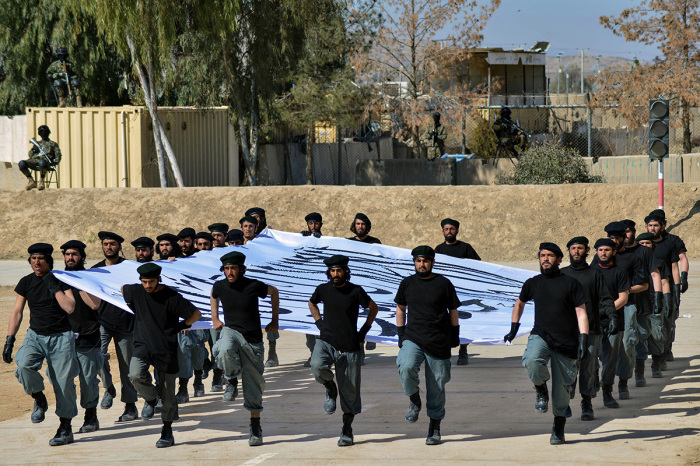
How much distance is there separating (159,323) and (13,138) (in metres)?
28.5

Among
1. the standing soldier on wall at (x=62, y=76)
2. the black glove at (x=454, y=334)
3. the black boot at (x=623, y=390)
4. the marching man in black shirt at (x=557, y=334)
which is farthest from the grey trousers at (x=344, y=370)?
the standing soldier on wall at (x=62, y=76)

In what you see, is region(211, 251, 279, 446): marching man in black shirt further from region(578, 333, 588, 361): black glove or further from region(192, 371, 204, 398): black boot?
region(578, 333, 588, 361): black glove

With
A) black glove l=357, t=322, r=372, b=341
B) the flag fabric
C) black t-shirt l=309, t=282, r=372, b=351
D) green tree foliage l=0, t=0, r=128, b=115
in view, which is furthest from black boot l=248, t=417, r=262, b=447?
green tree foliage l=0, t=0, r=128, b=115

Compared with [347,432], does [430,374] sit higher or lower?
higher

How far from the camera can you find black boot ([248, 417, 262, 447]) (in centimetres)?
929

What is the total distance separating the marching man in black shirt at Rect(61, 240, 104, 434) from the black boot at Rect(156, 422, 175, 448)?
112cm

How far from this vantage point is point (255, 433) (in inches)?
368

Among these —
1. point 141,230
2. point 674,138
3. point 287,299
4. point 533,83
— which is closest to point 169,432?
point 287,299

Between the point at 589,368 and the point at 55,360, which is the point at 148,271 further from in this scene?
the point at 589,368

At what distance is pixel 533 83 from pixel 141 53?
3545cm

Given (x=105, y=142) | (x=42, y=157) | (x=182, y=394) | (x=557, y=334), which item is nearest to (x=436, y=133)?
(x=105, y=142)

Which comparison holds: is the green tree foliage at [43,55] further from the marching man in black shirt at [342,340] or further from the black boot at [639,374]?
the marching man in black shirt at [342,340]

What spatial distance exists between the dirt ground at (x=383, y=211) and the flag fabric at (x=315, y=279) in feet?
40.5

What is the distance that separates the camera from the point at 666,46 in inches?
1334
